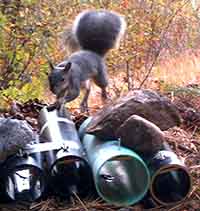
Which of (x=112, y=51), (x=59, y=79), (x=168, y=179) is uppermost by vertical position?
(x=168, y=179)

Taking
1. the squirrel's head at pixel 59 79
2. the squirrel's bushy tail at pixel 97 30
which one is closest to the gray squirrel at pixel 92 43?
the squirrel's bushy tail at pixel 97 30

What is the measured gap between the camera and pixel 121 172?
194 centimetres

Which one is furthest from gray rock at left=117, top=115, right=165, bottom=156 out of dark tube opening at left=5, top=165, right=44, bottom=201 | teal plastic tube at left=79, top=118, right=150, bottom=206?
dark tube opening at left=5, top=165, right=44, bottom=201

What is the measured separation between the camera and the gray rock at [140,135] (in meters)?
1.87

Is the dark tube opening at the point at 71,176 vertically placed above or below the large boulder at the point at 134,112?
below

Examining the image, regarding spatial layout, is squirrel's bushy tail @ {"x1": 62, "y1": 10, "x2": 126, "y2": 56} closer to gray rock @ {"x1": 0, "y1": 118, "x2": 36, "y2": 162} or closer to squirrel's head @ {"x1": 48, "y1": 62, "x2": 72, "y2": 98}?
squirrel's head @ {"x1": 48, "y1": 62, "x2": 72, "y2": 98}

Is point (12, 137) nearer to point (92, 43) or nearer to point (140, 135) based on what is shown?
point (140, 135)

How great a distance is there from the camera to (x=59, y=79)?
3.18m

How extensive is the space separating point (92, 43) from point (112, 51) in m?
0.44

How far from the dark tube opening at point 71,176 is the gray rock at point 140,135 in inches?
6.5

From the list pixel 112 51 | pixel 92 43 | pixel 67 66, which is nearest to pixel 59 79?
pixel 67 66

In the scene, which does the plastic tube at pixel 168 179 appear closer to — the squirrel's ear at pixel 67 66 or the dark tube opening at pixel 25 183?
the dark tube opening at pixel 25 183

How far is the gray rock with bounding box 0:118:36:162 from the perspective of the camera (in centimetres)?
184

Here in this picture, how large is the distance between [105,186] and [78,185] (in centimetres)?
11
